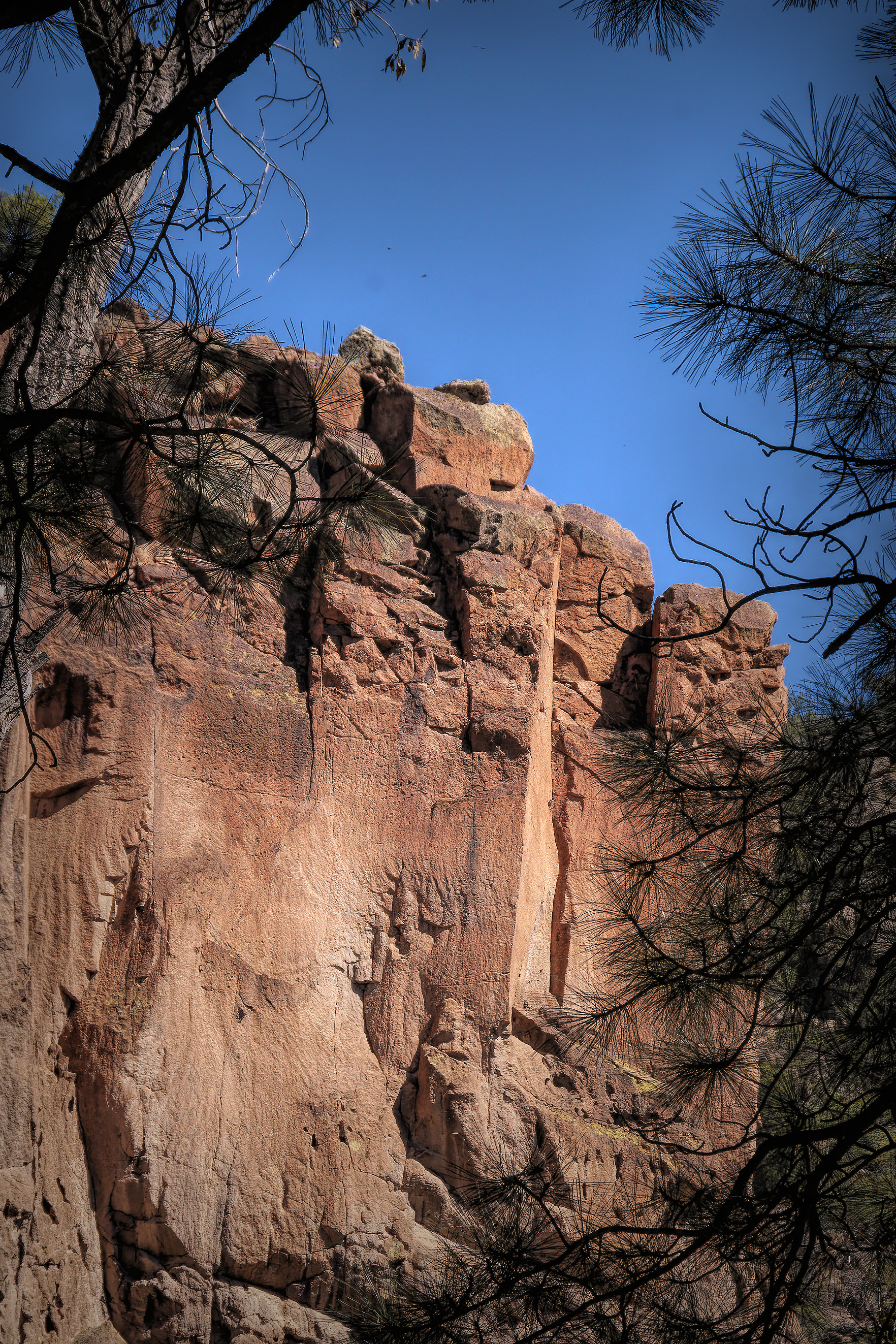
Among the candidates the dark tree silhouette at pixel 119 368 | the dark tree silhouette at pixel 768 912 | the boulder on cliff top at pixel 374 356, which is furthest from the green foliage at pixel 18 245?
the boulder on cliff top at pixel 374 356

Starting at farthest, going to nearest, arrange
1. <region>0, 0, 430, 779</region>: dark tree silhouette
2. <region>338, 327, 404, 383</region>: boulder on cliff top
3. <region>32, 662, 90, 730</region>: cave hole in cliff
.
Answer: <region>338, 327, 404, 383</region>: boulder on cliff top
<region>32, 662, 90, 730</region>: cave hole in cliff
<region>0, 0, 430, 779</region>: dark tree silhouette

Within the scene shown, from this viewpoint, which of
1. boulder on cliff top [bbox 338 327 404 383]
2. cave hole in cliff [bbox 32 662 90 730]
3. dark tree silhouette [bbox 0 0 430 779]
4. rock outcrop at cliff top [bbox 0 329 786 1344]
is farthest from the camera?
boulder on cliff top [bbox 338 327 404 383]

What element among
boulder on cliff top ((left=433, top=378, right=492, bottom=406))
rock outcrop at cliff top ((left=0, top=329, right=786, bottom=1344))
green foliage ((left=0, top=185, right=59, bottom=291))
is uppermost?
boulder on cliff top ((left=433, top=378, right=492, bottom=406))

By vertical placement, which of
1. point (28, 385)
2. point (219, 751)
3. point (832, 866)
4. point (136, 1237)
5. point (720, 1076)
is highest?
point (28, 385)

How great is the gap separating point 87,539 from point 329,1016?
14.2ft

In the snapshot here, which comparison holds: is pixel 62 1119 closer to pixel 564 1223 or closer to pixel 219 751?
pixel 219 751

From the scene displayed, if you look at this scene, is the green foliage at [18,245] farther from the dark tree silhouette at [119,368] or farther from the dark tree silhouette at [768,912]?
the dark tree silhouette at [768,912]

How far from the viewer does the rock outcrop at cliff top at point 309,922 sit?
6.27 meters

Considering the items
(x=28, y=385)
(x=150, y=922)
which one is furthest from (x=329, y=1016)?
(x=28, y=385)

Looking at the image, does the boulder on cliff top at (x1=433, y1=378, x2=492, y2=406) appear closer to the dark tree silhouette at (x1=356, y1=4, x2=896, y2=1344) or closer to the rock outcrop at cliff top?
the rock outcrop at cliff top

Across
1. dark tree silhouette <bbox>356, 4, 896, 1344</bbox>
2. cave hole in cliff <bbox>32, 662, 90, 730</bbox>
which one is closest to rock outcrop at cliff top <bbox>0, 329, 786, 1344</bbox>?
cave hole in cliff <bbox>32, 662, 90, 730</bbox>

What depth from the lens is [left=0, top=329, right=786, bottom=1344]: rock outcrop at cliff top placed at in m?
6.27

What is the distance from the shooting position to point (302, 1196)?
6.67m

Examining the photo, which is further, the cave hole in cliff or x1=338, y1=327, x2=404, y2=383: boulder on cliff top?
x1=338, y1=327, x2=404, y2=383: boulder on cliff top
